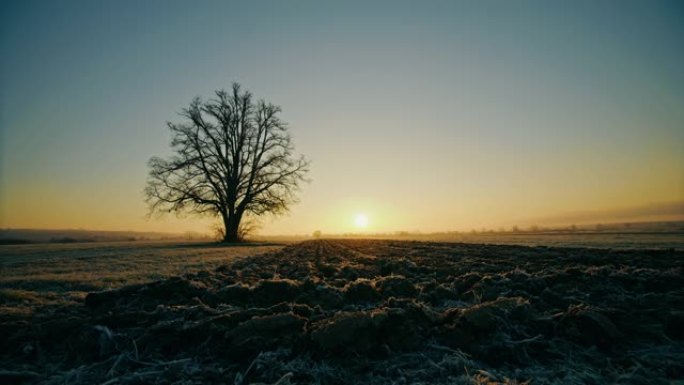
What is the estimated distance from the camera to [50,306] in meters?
4.43

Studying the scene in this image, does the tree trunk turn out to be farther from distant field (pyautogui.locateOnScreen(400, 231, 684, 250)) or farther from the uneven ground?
the uneven ground

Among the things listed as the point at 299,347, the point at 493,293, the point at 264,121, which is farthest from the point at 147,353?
the point at 264,121

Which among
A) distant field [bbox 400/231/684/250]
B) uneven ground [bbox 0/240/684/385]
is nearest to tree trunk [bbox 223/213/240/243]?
distant field [bbox 400/231/684/250]

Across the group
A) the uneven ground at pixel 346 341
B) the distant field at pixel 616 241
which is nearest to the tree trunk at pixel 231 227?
the distant field at pixel 616 241

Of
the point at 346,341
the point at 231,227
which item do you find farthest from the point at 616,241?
the point at 231,227

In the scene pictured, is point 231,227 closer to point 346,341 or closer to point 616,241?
point 616,241

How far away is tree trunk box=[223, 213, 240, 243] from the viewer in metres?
27.1

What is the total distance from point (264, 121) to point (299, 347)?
89.9ft

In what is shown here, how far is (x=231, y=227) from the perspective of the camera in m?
27.2

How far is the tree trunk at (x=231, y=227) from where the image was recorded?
89.0 ft

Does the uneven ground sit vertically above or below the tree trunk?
below

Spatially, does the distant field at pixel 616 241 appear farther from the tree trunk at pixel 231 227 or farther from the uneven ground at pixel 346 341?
the tree trunk at pixel 231 227

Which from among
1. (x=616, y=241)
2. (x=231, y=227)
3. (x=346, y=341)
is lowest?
(x=616, y=241)

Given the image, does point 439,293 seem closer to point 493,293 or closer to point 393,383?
point 493,293
